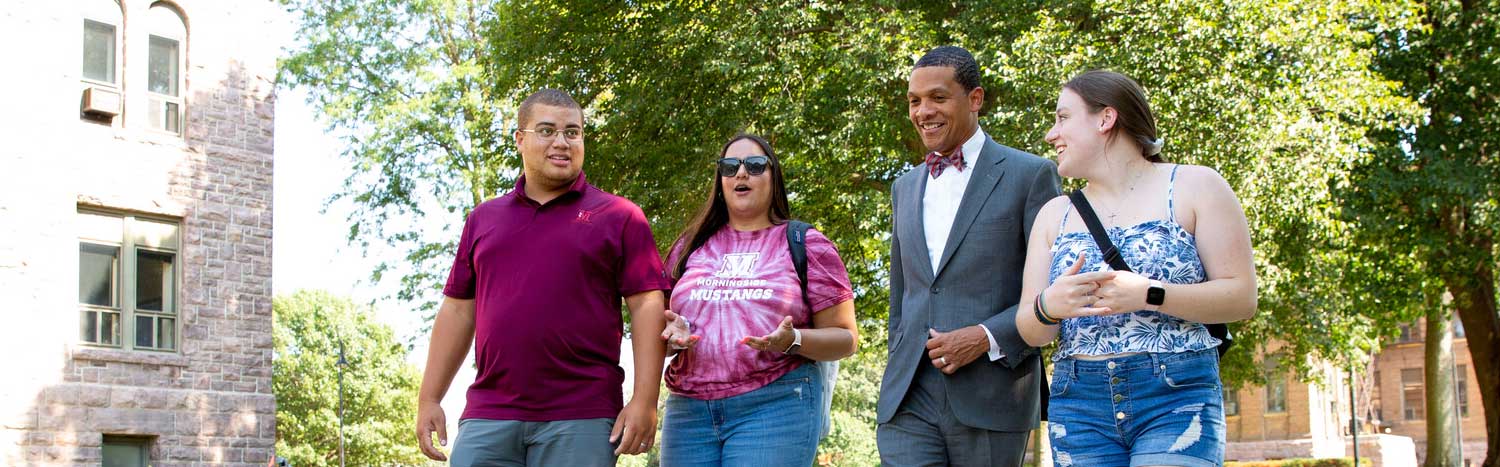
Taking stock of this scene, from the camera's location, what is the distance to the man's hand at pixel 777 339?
5.21 m

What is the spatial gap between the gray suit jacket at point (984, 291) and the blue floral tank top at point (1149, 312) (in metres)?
0.68

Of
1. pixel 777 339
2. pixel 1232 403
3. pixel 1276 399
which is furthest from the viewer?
pixel 1232 403

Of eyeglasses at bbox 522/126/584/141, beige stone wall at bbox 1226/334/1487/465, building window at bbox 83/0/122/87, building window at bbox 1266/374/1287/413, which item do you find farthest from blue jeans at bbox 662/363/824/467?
building window at bbox 1266/374/1287/413

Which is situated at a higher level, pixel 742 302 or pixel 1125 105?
pixel 1125 105

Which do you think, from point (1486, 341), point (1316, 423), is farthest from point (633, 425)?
point (1316, 423)

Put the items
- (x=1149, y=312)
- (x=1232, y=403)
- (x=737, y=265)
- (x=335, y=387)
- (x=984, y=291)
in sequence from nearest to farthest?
(x=1149, y=312)
(x=984, y=291)
(x=737, y=265)
(x=1232, y=403)
(x=335, y=387)

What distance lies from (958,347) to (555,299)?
1487 mm

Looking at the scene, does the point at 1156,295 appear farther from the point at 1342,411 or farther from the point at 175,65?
the point at 1342,411

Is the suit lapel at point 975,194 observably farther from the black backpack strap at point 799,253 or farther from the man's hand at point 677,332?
the man's hand at point 677,332

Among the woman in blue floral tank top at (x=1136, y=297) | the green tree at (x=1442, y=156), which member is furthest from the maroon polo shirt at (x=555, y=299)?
the green tree at (x=1442, y=156)

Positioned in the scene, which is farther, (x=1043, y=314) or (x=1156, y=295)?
(x=1043, y=314)

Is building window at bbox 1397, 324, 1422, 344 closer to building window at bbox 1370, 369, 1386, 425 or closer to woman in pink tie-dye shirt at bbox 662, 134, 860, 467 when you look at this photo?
building window at bbox 1370, 369, 1386, 425

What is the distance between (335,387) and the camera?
68688mm

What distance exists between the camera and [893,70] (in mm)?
19938
